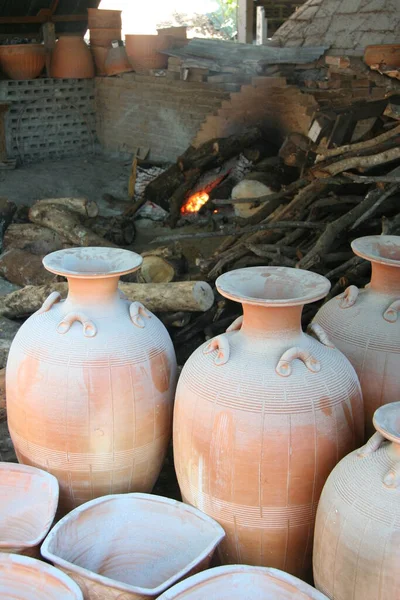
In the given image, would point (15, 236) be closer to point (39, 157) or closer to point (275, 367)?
point (39, 157)

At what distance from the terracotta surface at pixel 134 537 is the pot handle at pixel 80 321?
72cm

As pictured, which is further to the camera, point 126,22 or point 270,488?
point 126,22

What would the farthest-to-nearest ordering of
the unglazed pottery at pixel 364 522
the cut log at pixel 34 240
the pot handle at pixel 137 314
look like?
the cut log at pixel 34 240
the pot handle at pixel 137 314
the unglazed pottery at pixel 364 522

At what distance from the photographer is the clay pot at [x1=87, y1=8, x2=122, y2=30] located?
10906mm

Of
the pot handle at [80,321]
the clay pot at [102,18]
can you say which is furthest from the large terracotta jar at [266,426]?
the clay pot at [102,18]

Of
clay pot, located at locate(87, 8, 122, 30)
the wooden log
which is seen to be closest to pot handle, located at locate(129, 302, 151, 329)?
the wooden log

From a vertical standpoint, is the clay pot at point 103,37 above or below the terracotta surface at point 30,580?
above

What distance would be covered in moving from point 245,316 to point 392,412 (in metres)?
0.70

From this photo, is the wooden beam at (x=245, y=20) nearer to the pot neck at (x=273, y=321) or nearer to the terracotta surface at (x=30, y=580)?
the pot neck at (x=273, y=321)

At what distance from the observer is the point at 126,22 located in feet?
67.7

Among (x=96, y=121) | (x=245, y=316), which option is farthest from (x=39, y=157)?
(x=245, y=316)

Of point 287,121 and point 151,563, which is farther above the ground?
point 287,121

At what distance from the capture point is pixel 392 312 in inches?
116

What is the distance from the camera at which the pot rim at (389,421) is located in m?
2.21
